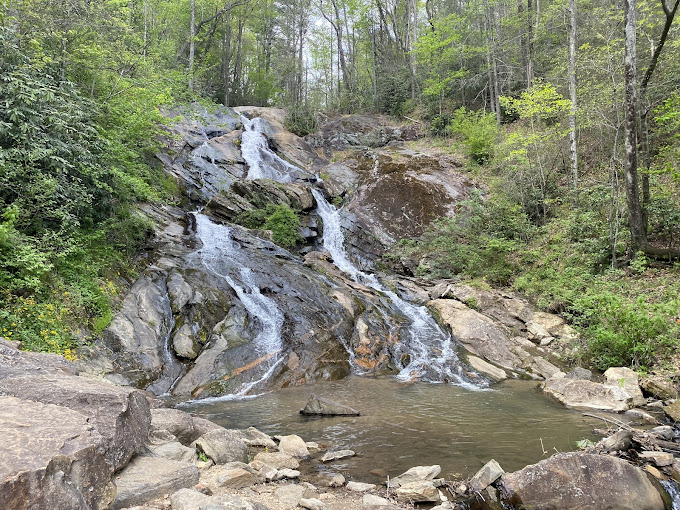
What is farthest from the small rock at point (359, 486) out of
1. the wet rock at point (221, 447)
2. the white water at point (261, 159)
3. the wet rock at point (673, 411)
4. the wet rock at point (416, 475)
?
the white water at point (261, 159)

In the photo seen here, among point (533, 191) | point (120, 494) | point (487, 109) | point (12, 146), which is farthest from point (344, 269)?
point (487, 109)

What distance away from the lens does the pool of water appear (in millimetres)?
5492

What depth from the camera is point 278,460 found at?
16.6 feet

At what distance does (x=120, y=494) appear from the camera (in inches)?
122

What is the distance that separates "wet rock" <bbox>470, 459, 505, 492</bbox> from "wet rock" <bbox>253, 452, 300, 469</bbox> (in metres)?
2.14

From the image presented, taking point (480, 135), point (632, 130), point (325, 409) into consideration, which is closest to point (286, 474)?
point (325, 409)

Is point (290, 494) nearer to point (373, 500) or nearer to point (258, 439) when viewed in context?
point (373, 500)

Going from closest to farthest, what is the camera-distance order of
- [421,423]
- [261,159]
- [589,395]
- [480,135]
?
[421,423], [589,395], [480,135], [261,159]

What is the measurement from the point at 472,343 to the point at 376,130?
20.9 meters

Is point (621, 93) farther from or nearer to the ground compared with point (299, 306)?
farther from the ground

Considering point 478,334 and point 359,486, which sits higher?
point 359,486

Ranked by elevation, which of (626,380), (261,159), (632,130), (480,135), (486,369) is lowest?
(486,369)

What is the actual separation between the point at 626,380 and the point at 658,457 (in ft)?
13.5

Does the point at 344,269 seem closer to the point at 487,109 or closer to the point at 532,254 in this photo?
the point at 532,254
